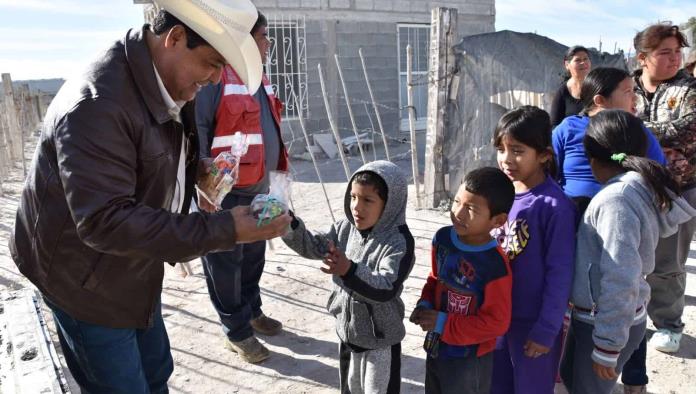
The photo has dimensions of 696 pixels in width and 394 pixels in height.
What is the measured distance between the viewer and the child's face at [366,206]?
2.29m

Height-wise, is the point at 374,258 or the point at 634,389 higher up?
the point at 374,258

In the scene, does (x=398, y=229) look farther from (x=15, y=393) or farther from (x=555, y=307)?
(x=15, y=393)

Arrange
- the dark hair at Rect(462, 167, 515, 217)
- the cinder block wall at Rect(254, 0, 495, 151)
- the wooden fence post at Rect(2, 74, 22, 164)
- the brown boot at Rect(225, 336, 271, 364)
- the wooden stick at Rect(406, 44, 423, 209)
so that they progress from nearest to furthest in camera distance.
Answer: the dark hair at Rect(462, 167, 515, 217)
the brown boot at Rect(225, 336, 271, 364)
the wooden stick at Rect(406, 44, 423, 209)
the wooden fence post at Rect(2, 74, 22, 164)
the cinder block wall at Rect(254, 0, 495, 151)

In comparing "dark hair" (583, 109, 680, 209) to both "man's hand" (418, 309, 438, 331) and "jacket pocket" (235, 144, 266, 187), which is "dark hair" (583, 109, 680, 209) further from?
"jacket pocket" (235, 144, 266, 187)

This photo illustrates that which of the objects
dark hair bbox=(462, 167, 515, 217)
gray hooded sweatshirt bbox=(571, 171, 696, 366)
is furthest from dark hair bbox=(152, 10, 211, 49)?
gray hooded sweatshirt bbox=(571, 171, 696, 366)

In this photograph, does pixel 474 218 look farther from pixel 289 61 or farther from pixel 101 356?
pixel 289 61

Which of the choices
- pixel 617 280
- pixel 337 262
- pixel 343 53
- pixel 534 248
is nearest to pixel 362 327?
pixel 337 262

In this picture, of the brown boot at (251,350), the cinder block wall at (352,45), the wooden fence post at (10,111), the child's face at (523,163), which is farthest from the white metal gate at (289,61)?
the child's face at (523,163)

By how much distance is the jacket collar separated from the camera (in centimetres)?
167

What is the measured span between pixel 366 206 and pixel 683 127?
2141 mm

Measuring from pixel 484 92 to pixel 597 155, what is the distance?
4.38 meters

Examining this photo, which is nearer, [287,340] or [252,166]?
[252,166]

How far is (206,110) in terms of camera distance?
3.14m

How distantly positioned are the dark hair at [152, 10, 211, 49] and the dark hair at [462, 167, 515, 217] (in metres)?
1.11
